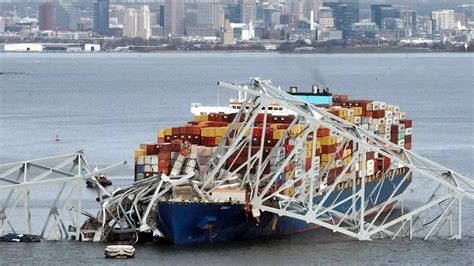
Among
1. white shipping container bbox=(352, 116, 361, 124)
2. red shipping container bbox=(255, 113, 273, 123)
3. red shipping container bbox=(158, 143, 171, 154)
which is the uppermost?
red shipping container bbox=(255, 113, 273, 123)

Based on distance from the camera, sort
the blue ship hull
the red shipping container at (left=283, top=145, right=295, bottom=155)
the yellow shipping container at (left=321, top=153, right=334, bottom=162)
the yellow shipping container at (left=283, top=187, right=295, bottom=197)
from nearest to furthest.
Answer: the blue ship hull → the yellow shipping container at (left=283, top=187, right=295, bottom=197) → the red shipping container at (left=283, top=145, right=295, bottom=155) → the yellow shipping container at (left=321, top=153, right=334, bottom=162)

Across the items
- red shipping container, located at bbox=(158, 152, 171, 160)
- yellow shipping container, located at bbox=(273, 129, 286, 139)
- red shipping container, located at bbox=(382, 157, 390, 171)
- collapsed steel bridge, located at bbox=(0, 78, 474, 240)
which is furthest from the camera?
red shipping container, located at bbox=(382, 157, 390, 171)

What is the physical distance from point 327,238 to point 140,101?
8068 cm

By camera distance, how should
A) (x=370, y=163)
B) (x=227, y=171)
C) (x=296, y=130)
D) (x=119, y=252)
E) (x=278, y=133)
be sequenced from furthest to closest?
(x=370, y=163)
(x=296, y=130)
(x=278, y=133)
(x=227, y=171)
(x=119, y=252)

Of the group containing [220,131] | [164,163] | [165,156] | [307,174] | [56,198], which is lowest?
[56,198]

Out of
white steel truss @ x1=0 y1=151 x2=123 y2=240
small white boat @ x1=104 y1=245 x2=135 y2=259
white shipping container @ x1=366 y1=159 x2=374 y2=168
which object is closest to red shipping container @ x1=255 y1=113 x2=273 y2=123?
white shipping container @ x1=366 y1=159 x2=374 y2=168

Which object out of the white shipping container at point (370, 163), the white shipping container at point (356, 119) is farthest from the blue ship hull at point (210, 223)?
the white shipping container at point (356, 119)

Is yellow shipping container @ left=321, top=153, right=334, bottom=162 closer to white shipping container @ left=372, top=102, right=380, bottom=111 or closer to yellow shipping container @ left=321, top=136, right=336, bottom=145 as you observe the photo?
yellow shipping container @ left=321, top=136, right=336, bottom=145

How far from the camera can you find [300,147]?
53812 millimetres

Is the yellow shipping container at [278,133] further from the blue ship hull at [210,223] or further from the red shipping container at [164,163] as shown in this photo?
the red shipping container at [164,163]

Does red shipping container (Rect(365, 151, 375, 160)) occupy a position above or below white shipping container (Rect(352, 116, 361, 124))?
below

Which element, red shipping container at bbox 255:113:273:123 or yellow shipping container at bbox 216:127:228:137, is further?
red shipping container at bbox 255:113:273:123

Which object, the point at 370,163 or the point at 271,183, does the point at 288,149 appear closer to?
the point at 271,183

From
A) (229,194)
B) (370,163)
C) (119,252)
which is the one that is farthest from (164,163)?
(370,163)
